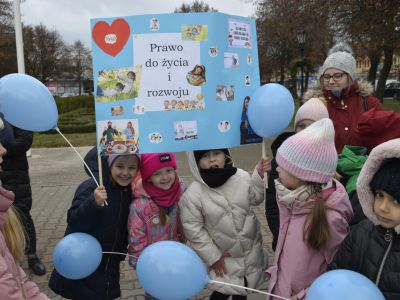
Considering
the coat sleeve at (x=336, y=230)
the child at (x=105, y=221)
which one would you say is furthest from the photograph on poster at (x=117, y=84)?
the coat sleeve at (x=336, y=230)

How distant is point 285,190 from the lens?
7.84 ft

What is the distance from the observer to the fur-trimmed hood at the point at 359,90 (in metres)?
3.37

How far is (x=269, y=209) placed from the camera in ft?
9.86

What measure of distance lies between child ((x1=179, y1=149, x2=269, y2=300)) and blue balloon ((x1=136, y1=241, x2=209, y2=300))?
0.69 m

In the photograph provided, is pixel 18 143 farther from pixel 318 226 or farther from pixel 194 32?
pixel 318 226

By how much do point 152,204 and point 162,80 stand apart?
83cm

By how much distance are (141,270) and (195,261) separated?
271 millimetres

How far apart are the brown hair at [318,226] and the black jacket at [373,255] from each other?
178 mm

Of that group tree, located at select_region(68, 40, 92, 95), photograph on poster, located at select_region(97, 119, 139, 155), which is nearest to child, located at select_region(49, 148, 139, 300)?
photograph on poster, located at select_region(97, 119, 139, 155)

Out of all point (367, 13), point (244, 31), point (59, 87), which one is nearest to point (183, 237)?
point (244, 31)

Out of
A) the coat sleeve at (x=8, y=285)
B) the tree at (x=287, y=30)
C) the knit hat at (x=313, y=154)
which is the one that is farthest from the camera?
the tree at (x=287, y=30)

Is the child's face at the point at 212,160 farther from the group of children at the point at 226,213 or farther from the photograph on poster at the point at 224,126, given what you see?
the photograph on poster at the point at 224,126

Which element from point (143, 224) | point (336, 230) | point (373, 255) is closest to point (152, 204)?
point (143, 224)

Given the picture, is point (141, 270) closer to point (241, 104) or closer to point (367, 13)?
point (241, 104)
